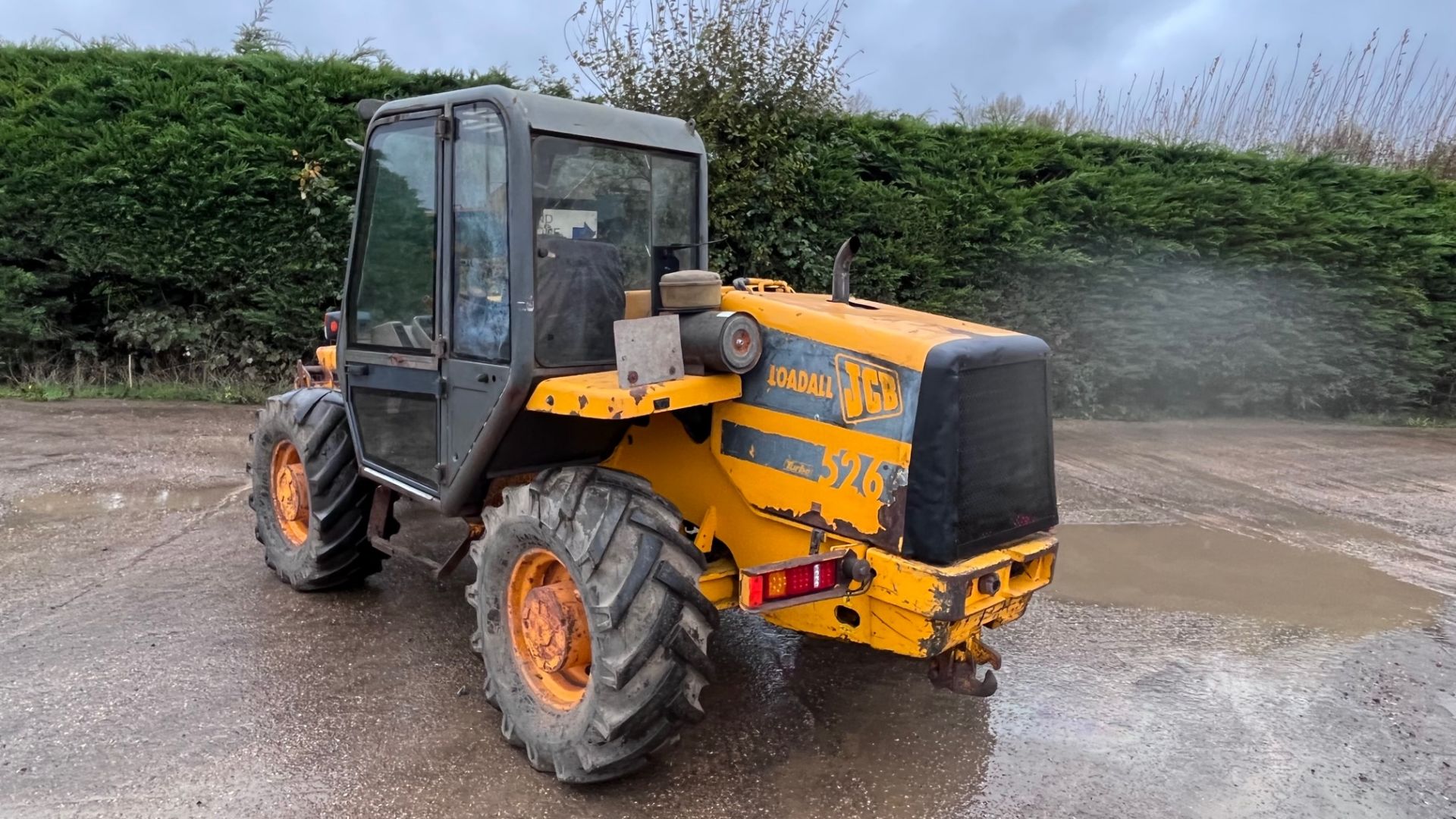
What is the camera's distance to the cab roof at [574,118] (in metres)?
3.04

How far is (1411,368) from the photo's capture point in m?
10.9

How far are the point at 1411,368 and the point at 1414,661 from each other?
28.2 ft

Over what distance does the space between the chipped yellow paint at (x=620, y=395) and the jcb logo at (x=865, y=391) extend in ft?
1.21

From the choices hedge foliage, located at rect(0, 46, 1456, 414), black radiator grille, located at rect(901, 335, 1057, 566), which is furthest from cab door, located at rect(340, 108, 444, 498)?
hedge foliage, located at rect(0, 46, 1456, 414)

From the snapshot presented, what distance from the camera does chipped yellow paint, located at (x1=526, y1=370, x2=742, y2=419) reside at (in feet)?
8.84

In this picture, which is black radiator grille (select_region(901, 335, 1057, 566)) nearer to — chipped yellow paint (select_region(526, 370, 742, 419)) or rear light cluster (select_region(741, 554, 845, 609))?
rear light cluster (select_region(741, 554, 845, 609))

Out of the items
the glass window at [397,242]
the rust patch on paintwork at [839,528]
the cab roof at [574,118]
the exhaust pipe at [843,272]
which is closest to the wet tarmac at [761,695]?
the rust patch on paintwork at [839,528]

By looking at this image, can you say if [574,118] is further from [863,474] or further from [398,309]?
[863,474]

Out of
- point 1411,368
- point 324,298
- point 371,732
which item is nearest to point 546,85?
point 324,298

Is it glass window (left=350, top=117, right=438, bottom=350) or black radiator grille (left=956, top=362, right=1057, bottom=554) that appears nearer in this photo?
black radiator grille (left=956, top=362, right=1057, bottom=554)

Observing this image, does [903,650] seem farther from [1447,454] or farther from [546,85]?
[1447,454]

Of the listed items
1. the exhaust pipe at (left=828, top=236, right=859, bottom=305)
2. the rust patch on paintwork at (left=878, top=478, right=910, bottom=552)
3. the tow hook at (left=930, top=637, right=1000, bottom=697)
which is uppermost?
the exhaust pipe at (left=828, top=236, right=859, bottom=305)

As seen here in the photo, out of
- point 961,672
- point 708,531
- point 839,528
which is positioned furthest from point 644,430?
point 961,672

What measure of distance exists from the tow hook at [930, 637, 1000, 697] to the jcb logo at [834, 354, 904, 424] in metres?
0.85
